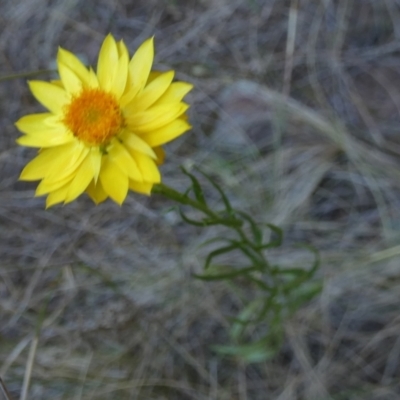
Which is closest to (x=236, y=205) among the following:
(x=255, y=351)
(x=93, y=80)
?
(x=255, y=351)

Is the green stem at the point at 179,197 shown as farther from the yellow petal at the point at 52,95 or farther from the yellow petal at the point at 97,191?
the yellow petal at the point at 52,95

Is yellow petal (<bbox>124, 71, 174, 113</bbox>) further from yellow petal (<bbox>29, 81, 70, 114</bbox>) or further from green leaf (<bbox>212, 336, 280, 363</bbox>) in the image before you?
green leaf (<bbox>212, 336, 280, 363</bbox>)

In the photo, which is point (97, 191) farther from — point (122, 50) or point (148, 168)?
point (122, 50)

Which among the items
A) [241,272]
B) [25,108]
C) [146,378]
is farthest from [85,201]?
[241,272]

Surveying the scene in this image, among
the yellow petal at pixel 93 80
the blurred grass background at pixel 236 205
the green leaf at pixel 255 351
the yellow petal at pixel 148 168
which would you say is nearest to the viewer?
the yellow petal at pixel 148 168

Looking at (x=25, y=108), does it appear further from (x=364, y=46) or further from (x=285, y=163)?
(x=364, y=46)

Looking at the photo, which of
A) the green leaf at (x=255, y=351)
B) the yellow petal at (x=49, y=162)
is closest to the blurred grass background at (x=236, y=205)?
the green leaf at (x=255, y=351)
